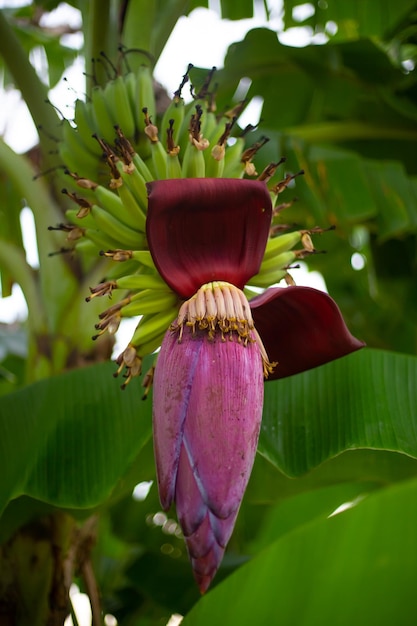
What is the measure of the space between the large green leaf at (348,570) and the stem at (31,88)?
0.90 meters

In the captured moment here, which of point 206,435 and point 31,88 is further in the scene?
point 31,88

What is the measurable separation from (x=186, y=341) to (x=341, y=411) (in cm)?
37

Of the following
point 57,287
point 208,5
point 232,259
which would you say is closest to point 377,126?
point 208,5

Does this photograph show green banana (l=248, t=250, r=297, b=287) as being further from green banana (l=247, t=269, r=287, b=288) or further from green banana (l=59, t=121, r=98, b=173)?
green banana (l=59, t=121, r=98, b=173)

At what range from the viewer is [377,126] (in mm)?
1608

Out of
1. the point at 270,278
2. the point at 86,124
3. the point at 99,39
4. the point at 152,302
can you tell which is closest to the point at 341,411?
the point at 270,278

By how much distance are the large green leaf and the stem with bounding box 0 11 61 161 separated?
2.94 ft

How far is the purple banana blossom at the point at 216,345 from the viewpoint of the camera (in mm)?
585

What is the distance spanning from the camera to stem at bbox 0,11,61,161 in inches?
48.4

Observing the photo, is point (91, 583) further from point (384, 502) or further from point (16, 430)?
point (384, 502)

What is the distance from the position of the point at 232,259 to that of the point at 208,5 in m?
1.49

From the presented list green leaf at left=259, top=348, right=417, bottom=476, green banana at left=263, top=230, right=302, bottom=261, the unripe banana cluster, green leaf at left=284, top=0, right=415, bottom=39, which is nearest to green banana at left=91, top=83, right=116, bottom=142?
the unripe banana cluster

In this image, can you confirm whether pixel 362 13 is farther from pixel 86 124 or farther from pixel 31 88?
pixel 86 124

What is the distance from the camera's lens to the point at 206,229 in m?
0.70
